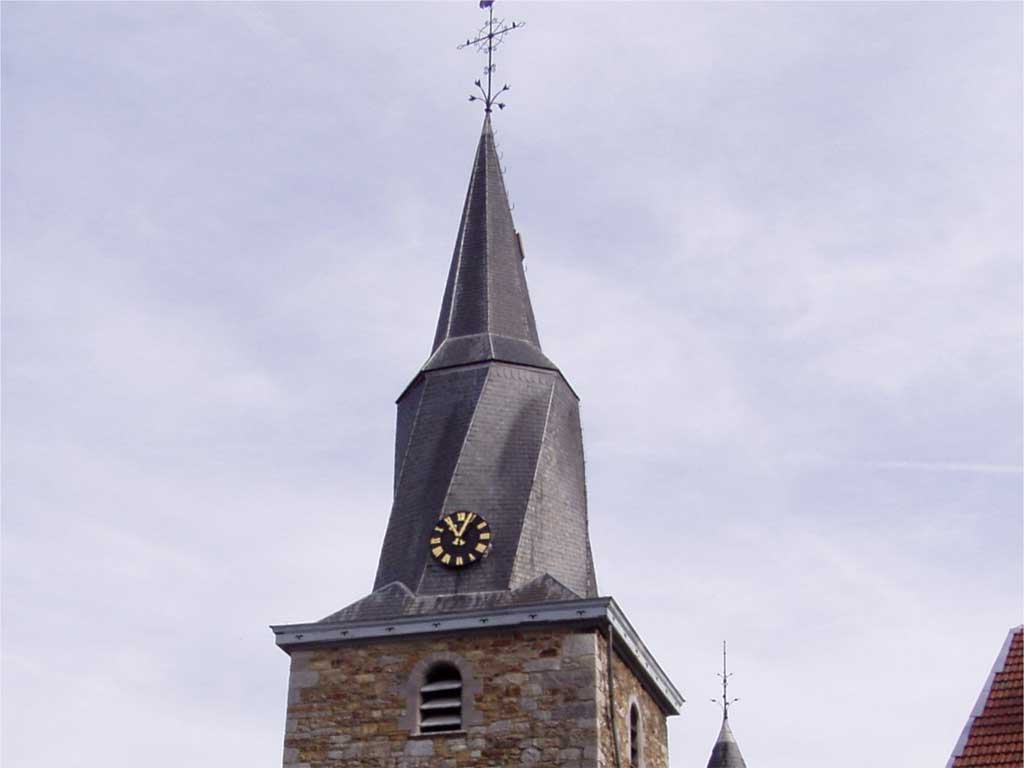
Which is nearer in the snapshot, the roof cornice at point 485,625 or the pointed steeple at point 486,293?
the roof cornice at point 485,625

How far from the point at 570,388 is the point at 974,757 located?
1163 cm

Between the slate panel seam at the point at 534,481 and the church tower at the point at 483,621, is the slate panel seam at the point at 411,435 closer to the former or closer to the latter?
the church tower at the point at 483,621

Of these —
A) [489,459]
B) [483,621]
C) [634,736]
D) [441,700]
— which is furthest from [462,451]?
[634,736]

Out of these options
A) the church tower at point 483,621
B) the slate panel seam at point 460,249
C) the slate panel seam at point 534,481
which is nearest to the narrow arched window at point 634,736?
the church tower at point 483,621

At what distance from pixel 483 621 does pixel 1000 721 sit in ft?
27.2

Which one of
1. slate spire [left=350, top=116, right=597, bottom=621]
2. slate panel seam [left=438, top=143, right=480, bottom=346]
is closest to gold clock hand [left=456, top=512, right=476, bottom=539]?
slate spire [left=350, top=116, right=597, bottom=621]

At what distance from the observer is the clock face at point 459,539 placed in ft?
79.4

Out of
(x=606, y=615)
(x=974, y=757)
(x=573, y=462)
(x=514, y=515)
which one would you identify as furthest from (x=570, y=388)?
(x=974, y=757)

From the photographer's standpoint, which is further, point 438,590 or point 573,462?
point 573,462

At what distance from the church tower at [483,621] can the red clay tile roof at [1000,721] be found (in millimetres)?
6673

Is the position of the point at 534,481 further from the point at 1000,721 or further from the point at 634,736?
the point at 1000,721

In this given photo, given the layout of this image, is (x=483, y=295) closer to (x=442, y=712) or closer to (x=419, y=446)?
(x=419, y=446)

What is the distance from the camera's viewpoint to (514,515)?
80.2 ft

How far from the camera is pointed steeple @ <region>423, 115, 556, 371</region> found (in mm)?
26750
